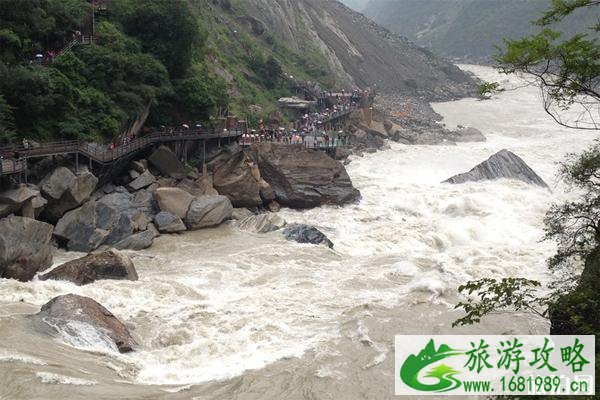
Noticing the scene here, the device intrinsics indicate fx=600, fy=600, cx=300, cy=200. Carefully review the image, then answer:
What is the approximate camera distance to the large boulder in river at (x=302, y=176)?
34531mm

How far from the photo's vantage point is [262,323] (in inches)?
732

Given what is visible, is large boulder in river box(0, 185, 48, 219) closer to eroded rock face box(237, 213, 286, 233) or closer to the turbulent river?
the turbulent river

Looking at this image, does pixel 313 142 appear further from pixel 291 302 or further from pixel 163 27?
pixel 291 302

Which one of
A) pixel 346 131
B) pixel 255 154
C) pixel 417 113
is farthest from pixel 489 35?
pixel 255 154

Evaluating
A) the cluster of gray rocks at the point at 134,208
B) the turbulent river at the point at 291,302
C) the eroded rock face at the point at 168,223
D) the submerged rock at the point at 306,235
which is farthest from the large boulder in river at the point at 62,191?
the submerged rock at the point at 306,235

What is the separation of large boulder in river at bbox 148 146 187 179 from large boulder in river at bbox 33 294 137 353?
14876 mm

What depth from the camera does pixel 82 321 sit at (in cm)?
1653

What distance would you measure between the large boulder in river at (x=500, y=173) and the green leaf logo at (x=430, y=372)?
89.3 ft

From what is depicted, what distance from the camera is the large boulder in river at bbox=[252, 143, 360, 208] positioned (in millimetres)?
34531

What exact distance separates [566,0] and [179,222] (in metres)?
20.8

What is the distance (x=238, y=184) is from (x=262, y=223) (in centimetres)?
361

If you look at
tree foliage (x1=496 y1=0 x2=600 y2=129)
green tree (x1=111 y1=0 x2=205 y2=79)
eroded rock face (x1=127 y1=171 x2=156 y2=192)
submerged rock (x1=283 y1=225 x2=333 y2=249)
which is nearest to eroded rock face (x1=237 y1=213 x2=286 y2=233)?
submerged rock (x1=283 y1=225 x2=333 y2=249)

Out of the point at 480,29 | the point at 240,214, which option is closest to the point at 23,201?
the point at 240,214

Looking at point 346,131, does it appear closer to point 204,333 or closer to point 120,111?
point 120,111
